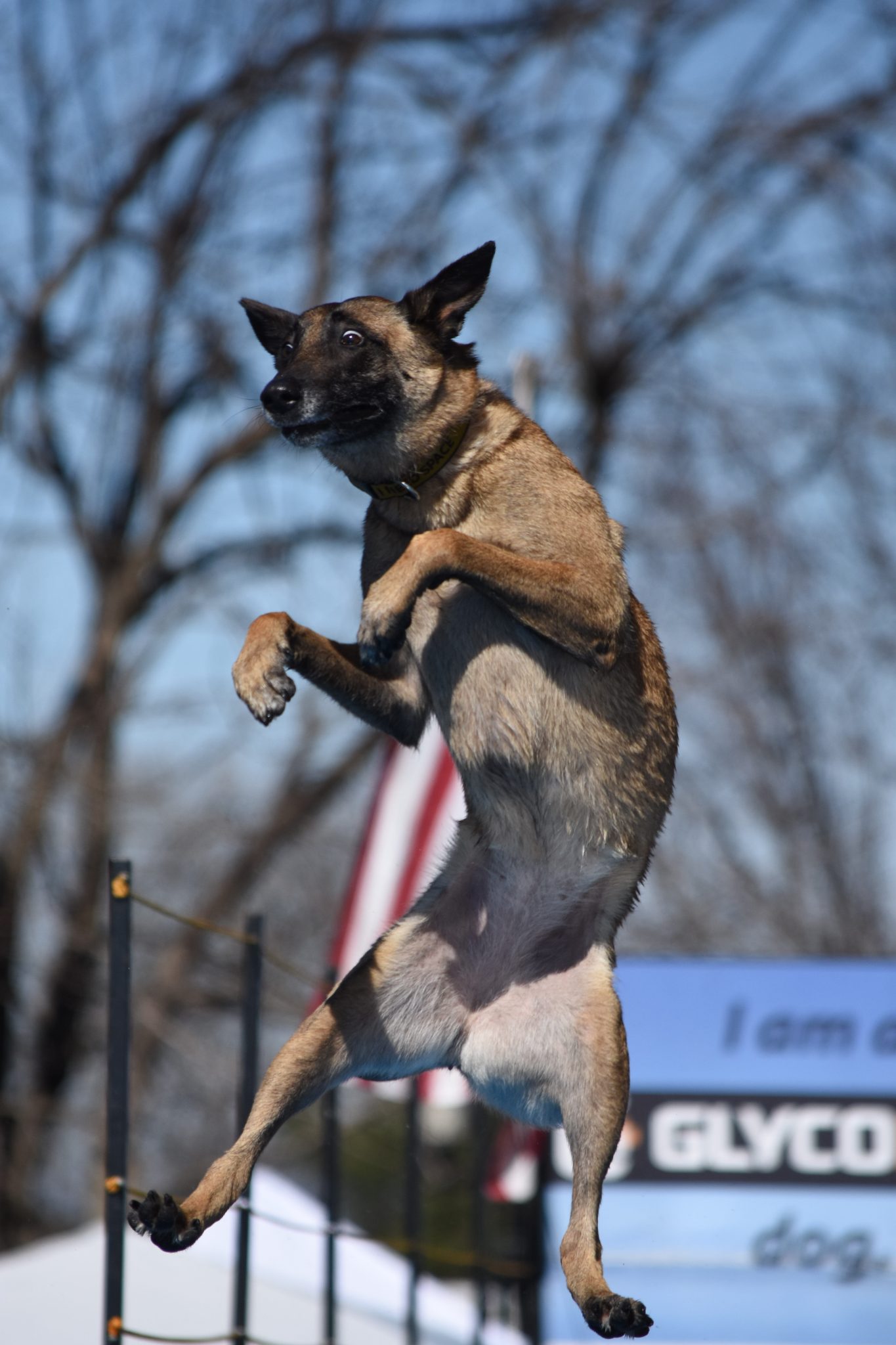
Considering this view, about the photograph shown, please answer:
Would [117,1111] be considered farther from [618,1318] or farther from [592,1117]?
[618,1318]

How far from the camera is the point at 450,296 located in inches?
184

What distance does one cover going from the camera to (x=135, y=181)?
598 inches

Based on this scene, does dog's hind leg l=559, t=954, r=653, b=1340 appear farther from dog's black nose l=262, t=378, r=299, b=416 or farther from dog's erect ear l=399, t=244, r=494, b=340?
dog's erect ear l=399, t=244, r=494, b=340

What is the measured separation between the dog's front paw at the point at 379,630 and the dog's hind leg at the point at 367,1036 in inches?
36.0

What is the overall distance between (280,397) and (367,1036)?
163 centimetres

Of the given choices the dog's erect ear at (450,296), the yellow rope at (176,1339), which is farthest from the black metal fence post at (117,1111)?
the dog's erect ear at (450,296)

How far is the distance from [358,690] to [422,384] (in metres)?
0.81

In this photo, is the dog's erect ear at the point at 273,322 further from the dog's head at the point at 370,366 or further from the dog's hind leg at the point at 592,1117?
the dog's hind leg at the point at 592,1117

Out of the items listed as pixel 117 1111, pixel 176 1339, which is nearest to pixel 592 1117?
pixel 117 1111

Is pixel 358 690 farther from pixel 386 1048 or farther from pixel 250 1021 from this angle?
pixel 250 1021

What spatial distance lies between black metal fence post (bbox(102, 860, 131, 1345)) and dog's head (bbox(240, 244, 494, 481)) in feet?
4.75

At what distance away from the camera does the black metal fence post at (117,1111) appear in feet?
15.7

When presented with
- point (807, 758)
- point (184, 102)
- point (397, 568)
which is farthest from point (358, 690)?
point (807, 758)

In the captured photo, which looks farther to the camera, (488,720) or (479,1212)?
(479,1212)
